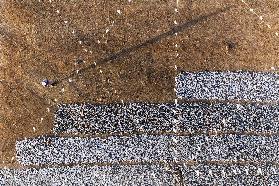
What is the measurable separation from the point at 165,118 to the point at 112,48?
7.42 meters

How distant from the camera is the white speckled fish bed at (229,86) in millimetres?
37156

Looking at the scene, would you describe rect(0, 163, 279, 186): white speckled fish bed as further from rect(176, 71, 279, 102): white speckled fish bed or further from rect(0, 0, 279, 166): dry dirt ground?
rect(176, 71, 279, 102): white speckled fish bed

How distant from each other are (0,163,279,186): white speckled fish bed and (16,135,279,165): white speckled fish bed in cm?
61

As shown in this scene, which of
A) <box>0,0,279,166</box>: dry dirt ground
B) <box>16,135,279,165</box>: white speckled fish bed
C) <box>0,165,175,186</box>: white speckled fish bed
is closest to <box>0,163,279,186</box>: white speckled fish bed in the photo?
<box>0,165,175,186</box>: white speckled fish bed

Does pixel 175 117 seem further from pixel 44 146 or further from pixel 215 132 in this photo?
pixel 44 146

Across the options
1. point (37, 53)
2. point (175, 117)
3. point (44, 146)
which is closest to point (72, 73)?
point (37, 53)

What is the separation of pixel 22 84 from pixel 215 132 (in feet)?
50.9

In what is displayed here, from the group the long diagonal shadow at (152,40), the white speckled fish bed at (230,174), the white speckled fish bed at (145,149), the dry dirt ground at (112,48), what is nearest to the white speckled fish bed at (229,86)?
the dry dirt ground at (112,48)

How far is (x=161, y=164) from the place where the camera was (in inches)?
1389

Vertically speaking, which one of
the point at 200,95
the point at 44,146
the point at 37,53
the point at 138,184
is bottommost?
the point at 138,184

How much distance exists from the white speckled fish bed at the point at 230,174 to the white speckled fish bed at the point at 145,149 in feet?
2.19

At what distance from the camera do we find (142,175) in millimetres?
35000

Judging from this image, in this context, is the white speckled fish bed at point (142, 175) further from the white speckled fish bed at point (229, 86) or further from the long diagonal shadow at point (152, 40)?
the long diagonal shadow at point (152, 40)

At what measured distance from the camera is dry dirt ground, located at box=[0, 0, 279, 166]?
37281 millimetres
